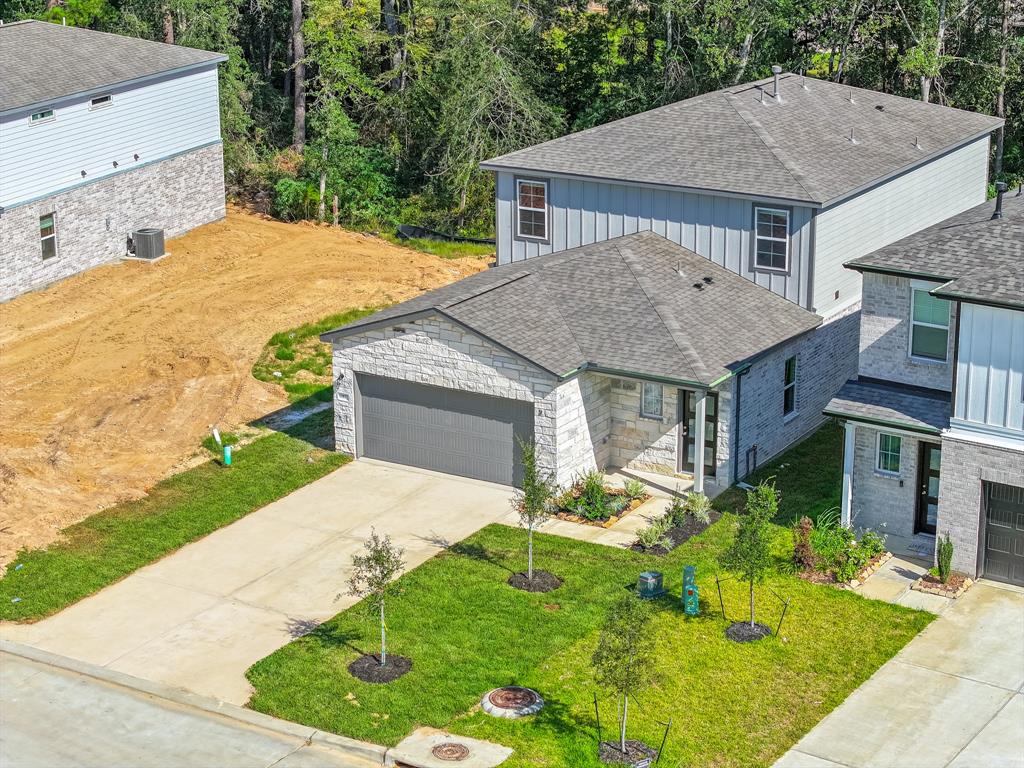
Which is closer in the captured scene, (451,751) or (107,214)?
(451,751)

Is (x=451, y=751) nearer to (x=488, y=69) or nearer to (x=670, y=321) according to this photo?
(x=670, y=321)

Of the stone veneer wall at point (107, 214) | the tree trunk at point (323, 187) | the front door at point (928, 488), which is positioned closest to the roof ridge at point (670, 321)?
the front door at point (928, 488)

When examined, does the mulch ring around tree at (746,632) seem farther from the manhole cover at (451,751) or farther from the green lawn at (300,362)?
the green lawn at (300,362)

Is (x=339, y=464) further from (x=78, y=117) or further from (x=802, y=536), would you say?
(x=78, y=117)

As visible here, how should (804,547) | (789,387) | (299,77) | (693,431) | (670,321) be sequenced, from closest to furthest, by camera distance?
(804,547) → (670,321) → (693,431) → (789,387) → (299,77)

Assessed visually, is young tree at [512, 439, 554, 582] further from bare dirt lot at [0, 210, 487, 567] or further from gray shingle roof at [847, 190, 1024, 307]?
bare dirt lot at [0, 210, 487, 567]

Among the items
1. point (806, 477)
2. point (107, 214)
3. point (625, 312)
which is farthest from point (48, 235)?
point (806, 477)
